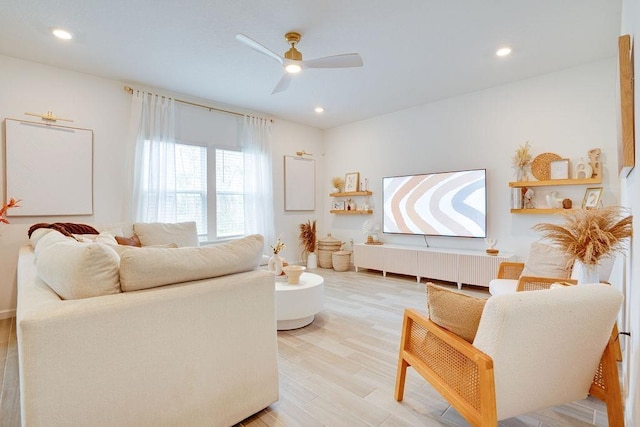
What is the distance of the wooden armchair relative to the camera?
46.6 inches

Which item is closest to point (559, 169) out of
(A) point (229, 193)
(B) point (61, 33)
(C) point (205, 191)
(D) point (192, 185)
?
(A) point (229, 193)

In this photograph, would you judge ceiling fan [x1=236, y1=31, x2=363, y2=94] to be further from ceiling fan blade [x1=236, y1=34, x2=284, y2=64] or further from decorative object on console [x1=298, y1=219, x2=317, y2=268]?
decorative object on console [x1=298, y1=219, x2=317, y2=268]

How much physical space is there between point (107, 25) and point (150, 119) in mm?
1512

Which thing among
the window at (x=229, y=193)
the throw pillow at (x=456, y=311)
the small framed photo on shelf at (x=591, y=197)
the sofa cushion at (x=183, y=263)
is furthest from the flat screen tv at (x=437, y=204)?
the sofa cushion at (x=183, y=263)

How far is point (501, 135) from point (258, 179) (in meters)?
3.67

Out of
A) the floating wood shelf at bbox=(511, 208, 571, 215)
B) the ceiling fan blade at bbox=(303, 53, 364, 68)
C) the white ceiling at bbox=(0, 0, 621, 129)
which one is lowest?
the floating wood shelf at bbox=(511, 208, 571, 215)

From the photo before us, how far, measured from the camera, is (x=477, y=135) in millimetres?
4371

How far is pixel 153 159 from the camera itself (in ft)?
13.6

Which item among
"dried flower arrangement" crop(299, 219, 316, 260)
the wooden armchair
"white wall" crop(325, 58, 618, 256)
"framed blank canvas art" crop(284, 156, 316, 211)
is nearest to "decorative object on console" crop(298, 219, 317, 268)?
"dried flower arrangement" crop(299, 219, 316, 260)

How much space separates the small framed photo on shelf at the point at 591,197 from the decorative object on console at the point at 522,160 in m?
0.63

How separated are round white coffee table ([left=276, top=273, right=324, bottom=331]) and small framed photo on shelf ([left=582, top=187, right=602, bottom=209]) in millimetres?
3089

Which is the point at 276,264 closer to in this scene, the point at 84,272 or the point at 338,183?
the point at 84,272

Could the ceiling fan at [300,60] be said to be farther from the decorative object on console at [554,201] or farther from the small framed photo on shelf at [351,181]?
the small framed photo on shelf at [351,181]

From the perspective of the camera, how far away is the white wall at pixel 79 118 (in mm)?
3264
